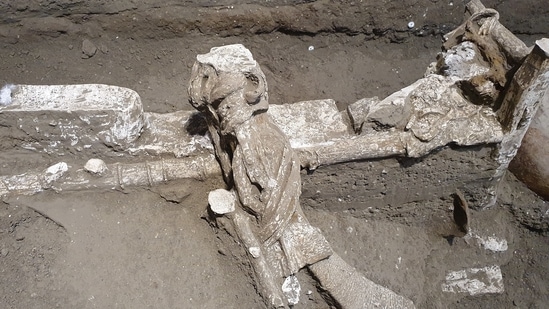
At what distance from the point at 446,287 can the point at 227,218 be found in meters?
1.77

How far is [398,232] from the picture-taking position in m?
3.85

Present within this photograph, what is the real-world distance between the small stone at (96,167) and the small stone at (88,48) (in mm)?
2269

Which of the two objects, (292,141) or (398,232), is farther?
→ (398,232)

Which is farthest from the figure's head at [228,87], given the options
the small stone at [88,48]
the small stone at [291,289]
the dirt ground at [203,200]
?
the small stone at [88,48]

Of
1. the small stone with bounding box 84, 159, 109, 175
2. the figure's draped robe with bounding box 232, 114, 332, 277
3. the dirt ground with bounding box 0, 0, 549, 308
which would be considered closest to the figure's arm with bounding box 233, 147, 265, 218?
the figure's draped robe with bounding box 232, 114, 332, 277

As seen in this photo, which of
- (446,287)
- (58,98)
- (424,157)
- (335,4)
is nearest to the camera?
(58,98)

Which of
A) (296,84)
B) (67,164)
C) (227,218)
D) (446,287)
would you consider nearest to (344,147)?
(227,218)

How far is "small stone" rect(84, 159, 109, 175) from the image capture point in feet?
10.5

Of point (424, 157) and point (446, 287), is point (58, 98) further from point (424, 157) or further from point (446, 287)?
point (446, 287)

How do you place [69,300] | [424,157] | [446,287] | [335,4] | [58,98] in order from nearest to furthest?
[69,300] < [58,98] < [424,157] < [446,287] < [335,4]

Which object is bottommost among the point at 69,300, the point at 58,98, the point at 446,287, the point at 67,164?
the point at 446,287

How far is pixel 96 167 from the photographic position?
3189mm

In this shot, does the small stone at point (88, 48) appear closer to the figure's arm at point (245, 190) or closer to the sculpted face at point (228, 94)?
→ the sculpted face at point (228, 94)

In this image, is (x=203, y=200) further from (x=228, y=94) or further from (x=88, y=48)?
(x=88, y=48)
